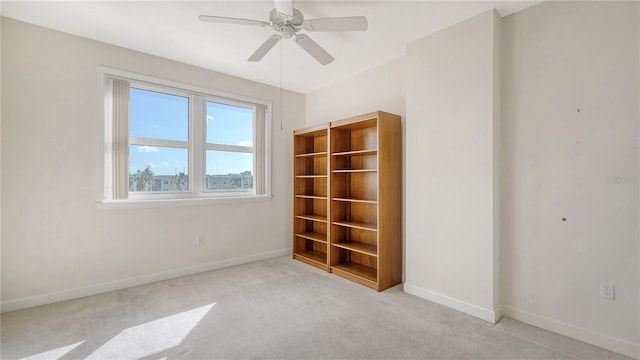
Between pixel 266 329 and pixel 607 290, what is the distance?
251 centimetres

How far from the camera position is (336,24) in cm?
202

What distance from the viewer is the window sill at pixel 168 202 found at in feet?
9.74

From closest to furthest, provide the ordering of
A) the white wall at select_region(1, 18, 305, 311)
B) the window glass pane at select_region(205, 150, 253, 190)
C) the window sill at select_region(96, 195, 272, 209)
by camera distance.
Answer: the white wall at select_region(1, 18, 305, 311) < the window sill at select_region(96, 195, 272, 209) < the window glass pane at select_region(205, 150, 253, 190)

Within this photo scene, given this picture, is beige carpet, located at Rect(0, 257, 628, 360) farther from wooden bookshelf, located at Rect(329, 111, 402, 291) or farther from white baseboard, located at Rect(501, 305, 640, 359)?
wooden bookshelf, located at Rect(329, 111, 402, 291)

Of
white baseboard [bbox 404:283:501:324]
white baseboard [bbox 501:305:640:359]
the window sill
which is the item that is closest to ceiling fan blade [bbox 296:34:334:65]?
the window sill

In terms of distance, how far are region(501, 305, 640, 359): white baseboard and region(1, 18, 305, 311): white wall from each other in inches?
137

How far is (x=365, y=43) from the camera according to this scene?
298cm

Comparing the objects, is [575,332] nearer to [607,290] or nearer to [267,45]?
[607,290]

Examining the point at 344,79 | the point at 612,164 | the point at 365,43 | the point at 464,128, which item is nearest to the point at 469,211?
the point at 464,128

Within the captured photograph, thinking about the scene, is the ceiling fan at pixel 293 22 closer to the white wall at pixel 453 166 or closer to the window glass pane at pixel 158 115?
the white wall at pixel 453 166

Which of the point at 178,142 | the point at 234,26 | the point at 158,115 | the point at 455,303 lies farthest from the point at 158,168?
the point at 455,303

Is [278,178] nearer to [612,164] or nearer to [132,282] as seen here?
[132,282]

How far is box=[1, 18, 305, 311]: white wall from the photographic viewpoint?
2.52m

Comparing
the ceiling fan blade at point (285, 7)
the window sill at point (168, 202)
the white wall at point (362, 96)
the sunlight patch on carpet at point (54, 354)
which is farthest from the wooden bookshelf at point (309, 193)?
the sunlight patch on carpet at point (54, 354)
